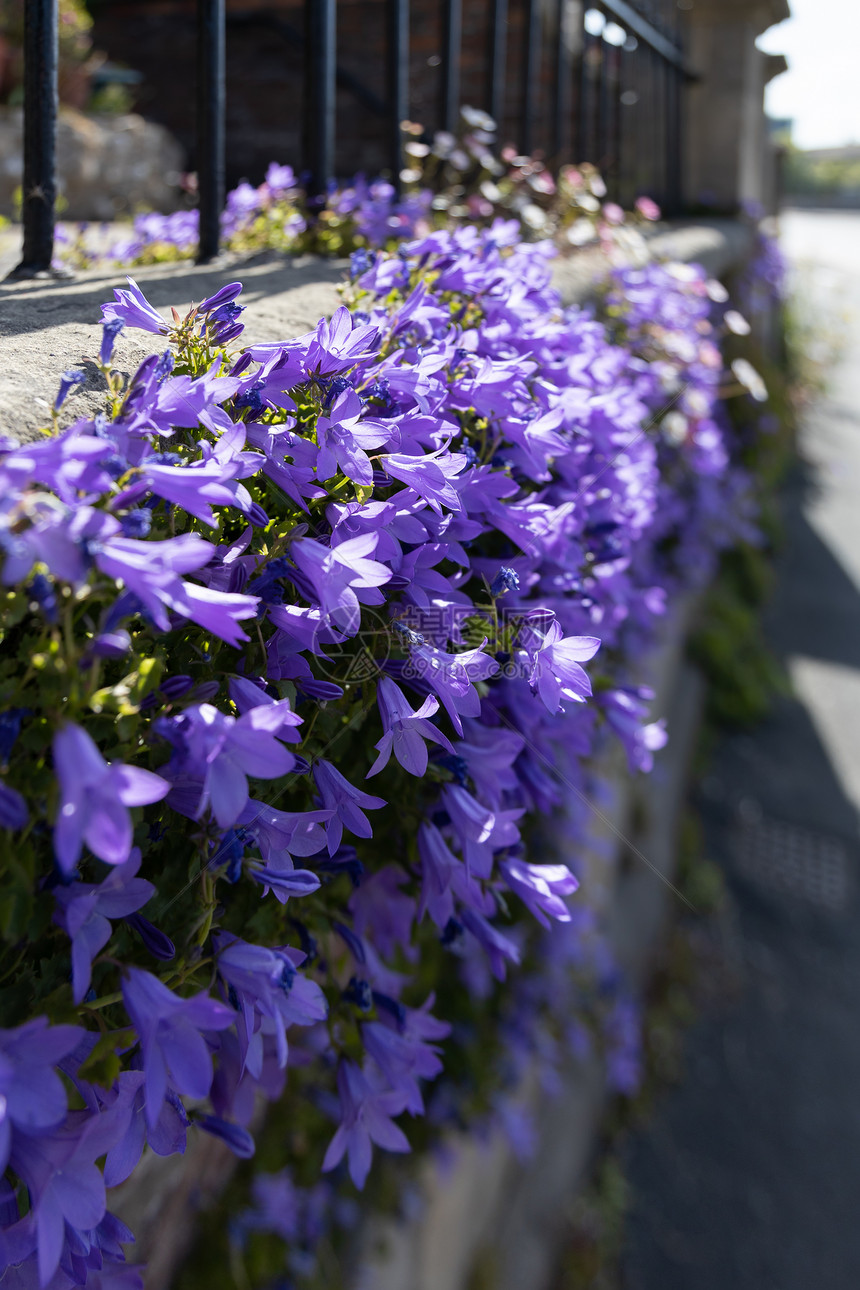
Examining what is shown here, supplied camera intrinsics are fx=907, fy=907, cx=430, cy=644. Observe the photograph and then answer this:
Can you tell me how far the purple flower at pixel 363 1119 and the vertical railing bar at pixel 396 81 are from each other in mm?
1941

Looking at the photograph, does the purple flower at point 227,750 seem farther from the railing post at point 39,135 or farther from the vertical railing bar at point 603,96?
the vertical railing bar at point 603,96

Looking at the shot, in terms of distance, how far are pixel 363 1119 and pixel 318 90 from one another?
1.94m

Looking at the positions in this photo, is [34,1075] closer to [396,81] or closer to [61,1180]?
[61,1180]

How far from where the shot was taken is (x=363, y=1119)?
3.03 feet

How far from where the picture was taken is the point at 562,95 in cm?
305

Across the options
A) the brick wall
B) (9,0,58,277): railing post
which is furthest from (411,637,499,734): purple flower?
the brick wall

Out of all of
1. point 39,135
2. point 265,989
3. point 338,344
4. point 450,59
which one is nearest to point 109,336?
point 338,344

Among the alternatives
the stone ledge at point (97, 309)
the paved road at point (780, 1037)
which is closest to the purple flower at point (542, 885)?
the stone ledge at point (97, 309)

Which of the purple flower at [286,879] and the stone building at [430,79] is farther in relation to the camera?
the stone building at [430,79]

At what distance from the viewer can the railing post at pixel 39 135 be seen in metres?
1.35

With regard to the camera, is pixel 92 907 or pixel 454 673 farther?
pixel 454 673

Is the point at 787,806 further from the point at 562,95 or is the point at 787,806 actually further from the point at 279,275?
the point at 279,275

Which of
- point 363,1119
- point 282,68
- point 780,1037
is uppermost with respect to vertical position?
point 282,68

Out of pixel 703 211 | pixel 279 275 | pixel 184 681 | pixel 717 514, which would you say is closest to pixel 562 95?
pixel 717 514
